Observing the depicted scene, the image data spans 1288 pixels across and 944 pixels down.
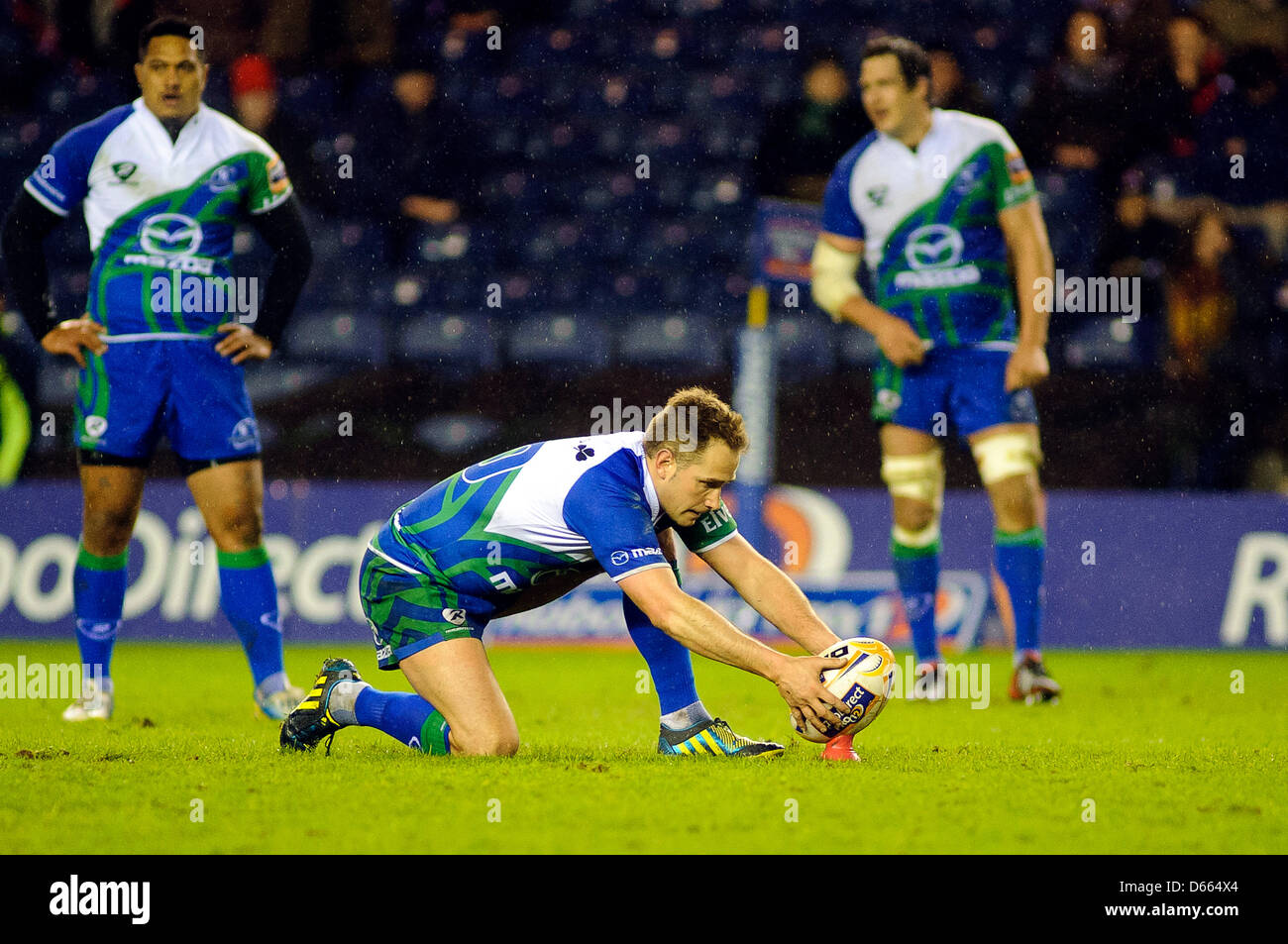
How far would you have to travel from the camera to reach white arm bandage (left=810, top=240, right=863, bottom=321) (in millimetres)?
7586

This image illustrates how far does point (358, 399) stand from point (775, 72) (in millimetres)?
4601

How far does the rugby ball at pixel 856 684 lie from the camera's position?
4.25 metres

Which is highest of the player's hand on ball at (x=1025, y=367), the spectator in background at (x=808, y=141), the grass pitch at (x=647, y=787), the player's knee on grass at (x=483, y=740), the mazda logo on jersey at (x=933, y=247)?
the spectator in background at (x=808, y=141)

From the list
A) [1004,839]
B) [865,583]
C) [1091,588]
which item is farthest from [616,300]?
[1004,839]

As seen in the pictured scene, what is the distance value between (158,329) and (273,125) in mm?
4290

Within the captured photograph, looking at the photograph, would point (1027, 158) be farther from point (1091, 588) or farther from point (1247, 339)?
point (1091, 588)

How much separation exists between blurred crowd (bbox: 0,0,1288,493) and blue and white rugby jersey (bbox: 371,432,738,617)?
5.45 m

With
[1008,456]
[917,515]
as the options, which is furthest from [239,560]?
[1008,456]

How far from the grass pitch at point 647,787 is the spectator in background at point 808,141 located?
14.3 feet

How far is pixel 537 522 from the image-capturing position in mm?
4555

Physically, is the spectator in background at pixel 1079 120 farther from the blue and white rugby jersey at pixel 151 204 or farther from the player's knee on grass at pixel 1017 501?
the blue and white rugby jersey at pixel 151 204

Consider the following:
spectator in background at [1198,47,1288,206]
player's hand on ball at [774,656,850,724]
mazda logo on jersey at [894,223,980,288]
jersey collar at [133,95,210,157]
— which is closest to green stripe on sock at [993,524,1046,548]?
mazda logo on jersey at [894,223,980,288]

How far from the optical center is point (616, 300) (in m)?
10.9

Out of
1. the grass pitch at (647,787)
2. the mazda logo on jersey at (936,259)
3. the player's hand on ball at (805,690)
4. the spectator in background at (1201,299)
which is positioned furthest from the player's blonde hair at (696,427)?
the spectator in background at (1201,299)
